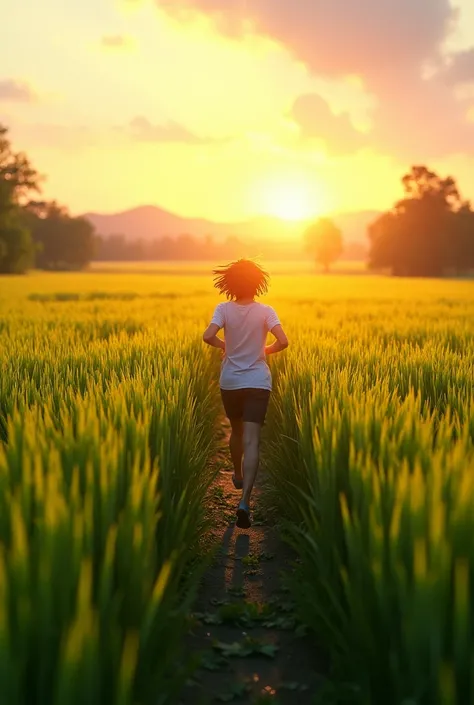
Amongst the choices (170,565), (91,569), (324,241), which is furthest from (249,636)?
(324,241)

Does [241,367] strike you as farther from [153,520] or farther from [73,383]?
[153,520]

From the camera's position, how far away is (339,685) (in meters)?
2.70

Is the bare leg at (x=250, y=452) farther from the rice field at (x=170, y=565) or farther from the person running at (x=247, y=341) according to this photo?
the rice field at (x=170, y=565)

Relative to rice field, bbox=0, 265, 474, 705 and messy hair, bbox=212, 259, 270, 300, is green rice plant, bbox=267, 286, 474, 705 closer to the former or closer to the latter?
rice field, bbox=0, 265, 474, 705

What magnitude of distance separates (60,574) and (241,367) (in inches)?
127

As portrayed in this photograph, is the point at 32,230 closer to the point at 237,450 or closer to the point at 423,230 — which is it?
the point at 423,230

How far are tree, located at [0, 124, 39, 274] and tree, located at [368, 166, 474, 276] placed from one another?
37.7 metres

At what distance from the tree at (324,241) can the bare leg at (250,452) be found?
4532 inches

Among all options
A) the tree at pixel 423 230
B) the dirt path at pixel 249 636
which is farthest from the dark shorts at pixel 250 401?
the tree at pixel 423 230

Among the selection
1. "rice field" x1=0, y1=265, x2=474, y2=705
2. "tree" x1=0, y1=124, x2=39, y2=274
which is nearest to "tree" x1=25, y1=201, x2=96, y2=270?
"tree" x1=0, y1=124, x2=39, y2=274

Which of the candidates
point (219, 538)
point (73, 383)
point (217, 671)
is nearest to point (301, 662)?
point (217, 671)

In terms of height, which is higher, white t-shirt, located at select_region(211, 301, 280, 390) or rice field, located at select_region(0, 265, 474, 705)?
white t-shirt, located at select_region(211, 301, 280, 390)

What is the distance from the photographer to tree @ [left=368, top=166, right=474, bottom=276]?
7675cm

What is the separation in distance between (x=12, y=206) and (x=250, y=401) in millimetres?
67224
